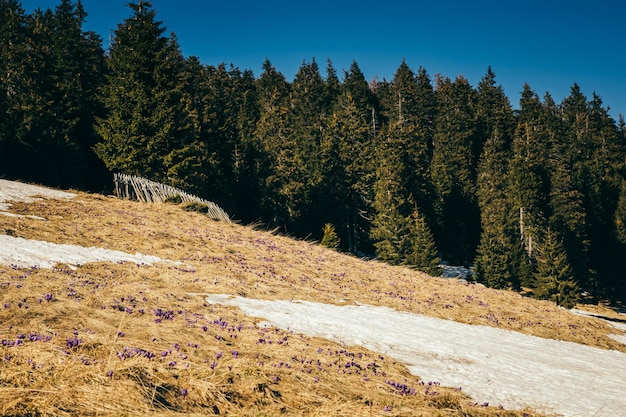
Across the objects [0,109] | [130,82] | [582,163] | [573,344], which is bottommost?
[573,344]

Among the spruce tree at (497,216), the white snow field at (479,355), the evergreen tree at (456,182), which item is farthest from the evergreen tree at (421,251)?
the white snow field at (479,355)

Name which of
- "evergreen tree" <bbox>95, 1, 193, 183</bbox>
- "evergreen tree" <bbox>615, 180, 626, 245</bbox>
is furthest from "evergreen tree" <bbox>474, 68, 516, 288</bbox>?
"evergreen tree" <bbox>95, 1, 193, 183</bbox>

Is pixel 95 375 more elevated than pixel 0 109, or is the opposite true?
pixel 0 109

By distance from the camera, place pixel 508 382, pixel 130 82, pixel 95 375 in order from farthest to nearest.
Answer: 1. pixel 130 82
2. pixel 508 382
3. pixel 95 375

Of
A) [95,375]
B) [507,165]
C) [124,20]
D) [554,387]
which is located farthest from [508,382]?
[507,165]

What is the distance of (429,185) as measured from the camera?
60875 millimetres

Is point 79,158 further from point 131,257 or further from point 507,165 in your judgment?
point 507,165

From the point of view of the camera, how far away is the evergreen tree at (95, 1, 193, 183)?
28.7 meters

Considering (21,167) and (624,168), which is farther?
(624,168)

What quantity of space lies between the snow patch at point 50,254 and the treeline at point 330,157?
17691 mm

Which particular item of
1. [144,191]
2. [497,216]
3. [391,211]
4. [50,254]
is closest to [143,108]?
[144,191]

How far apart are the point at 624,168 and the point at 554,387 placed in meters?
85.5

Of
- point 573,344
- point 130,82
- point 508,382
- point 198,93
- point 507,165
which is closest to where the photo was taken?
point 508,382

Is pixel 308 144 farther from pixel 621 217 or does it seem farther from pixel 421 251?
pixel 621 217
